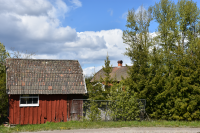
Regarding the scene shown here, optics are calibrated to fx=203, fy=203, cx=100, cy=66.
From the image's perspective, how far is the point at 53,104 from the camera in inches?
651

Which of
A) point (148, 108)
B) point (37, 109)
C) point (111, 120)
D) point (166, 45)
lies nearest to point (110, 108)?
point (111, 120)

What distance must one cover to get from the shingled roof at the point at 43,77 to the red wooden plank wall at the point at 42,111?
2.09ft

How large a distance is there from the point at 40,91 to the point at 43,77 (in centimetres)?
141

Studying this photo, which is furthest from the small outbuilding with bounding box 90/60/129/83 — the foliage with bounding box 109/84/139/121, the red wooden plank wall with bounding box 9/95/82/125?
the red wooden plank wall with bounding box 9/95/82/125

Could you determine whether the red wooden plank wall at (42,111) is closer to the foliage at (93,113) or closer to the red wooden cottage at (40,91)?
the red wooden cottage at (40,91)

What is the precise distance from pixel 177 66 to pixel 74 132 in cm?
1028

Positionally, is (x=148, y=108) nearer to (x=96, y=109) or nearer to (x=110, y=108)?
(x=110, y=108)

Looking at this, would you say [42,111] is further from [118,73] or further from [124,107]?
[118,73]

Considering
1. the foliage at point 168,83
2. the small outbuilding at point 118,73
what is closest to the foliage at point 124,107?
the foliage at point 168,83

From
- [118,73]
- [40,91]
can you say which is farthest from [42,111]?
[118,73]

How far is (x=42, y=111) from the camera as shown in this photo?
16281mm

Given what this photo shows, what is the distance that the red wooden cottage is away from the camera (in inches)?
627

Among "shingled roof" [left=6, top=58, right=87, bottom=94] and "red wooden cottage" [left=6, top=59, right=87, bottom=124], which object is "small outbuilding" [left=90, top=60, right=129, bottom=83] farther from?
"red wooden cottage" [left=6, top=59, right=87, bottom=124]

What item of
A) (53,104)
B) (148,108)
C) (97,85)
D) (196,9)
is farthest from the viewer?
(196,9)
